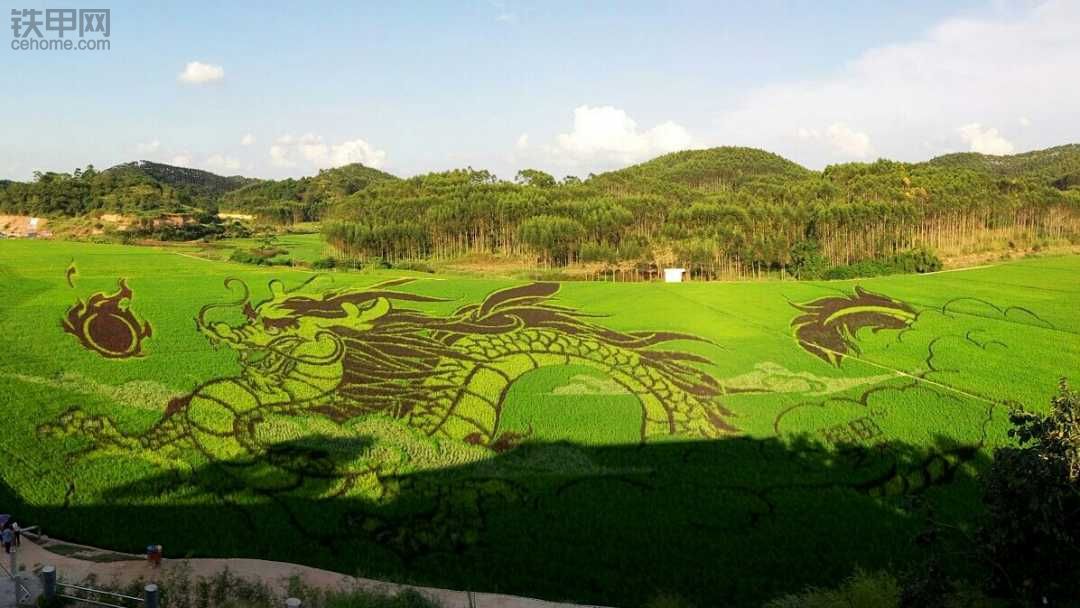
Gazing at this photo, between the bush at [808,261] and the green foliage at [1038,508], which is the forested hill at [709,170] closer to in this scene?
the bush at [808,261]

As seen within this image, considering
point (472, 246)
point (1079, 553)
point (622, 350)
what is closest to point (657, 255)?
point (472, 246)

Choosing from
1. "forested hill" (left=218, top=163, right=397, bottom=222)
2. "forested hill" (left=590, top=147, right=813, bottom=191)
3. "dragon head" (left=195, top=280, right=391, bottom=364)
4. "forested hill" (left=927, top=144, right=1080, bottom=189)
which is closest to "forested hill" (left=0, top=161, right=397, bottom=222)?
"forested hill" (left=218, top=163, right=397, bottom=222)

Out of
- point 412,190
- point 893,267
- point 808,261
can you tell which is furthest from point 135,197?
point 893,267

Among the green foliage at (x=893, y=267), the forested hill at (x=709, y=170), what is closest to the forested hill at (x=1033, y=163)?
the forested hill at (x=709, y=170)

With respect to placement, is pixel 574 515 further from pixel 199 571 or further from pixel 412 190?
pixel 412 190

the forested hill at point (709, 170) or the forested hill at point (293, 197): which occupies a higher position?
the forested hill at point (709, 170)

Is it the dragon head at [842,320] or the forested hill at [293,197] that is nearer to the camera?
the dragon head at [842,320]

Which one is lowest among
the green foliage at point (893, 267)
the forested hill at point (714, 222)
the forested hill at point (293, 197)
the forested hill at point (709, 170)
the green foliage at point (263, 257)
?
the green foliage at point (893, 267)
